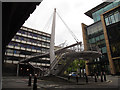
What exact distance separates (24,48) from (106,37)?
1348 inches

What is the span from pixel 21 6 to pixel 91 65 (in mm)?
41224

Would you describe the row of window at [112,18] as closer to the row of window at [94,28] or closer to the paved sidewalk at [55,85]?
the row of window at [94,28]

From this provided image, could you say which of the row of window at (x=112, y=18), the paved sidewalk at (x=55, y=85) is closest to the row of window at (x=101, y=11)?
the row of window at (x=112, y=18)


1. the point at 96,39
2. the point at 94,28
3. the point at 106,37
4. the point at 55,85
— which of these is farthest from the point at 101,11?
the point at 55,85

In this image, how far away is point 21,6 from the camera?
401 centimetres

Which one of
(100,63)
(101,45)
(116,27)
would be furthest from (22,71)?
(116,27)

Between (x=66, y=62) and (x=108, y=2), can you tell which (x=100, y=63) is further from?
(x=108, y=2)

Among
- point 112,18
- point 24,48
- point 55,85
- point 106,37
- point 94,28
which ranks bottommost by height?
point 55,85

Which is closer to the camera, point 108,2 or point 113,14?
point 113,14

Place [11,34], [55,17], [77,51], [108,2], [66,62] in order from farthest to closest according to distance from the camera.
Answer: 1. [108,2]
2. [55,17]
3. [66,62]
4. [77,51]
5. [11,34]

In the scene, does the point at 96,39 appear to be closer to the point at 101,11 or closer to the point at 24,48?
the point at 101,11

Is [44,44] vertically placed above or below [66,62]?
above

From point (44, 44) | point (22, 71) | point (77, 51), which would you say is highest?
point (44, 44)

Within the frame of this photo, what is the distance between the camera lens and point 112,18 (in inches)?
1444
